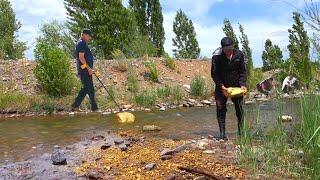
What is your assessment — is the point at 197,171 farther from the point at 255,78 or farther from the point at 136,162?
the point at 255,78

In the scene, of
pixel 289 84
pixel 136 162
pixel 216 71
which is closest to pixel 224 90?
pixel 216 71

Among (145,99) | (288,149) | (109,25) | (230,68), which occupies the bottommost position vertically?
(288,149)

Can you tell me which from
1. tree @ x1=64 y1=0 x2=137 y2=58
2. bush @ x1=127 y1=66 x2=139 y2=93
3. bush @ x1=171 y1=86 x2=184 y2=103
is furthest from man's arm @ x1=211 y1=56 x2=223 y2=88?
tree @ x1=64 y1=0 x2=137 y2=58

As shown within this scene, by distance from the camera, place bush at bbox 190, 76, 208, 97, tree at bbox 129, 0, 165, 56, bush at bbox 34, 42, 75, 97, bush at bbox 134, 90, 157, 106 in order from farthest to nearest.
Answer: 1. tree at bbox 129, 0, 165, 56
2. bush at bbox 190, 76, 208, 97
3. bush at bbox 34, 42, 75, 97
4. bush at bbox 134, 90, 157, 106

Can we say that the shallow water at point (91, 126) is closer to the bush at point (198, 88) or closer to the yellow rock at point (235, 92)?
the yellow rock at point (235, 92)

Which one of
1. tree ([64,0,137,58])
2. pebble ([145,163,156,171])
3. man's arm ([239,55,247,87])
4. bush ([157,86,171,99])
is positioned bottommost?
pebble ([145,163,156,171])

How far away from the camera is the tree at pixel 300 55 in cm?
484

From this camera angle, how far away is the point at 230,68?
8.10 meters

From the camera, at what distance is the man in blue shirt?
1336cm

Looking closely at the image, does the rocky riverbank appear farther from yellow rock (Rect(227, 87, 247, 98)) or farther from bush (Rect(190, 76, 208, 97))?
bush (Rect(190, 76, 208, 97))

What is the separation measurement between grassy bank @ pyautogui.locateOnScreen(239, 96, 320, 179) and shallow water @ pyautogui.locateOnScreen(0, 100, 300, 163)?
9.6 inches

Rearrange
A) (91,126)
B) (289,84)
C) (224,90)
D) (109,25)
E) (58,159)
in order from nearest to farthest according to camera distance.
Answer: (289,84) < (58,159) < (224,90) < (91,126) < (109,25)

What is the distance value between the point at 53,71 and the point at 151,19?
19.8 metres

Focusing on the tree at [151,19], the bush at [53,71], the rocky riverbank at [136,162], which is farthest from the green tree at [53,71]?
the tree at [151,19]
